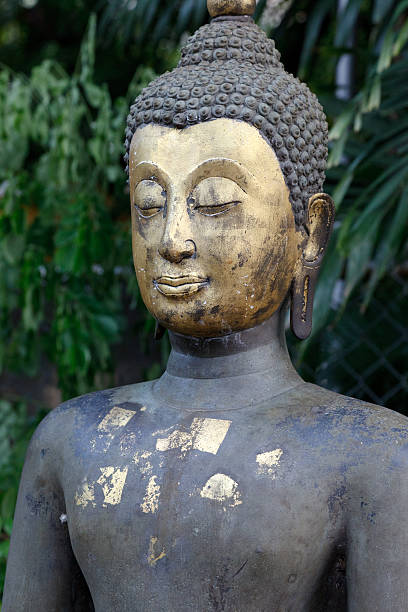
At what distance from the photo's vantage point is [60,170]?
9.12ft

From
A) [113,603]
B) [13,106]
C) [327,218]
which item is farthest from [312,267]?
[13,106]

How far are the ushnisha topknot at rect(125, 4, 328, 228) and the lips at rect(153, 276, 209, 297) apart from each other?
0.26m

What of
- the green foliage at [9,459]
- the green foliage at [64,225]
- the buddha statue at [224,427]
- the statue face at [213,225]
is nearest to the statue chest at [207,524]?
the buddha statue at [224,427]

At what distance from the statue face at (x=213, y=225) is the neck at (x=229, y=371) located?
5 cm

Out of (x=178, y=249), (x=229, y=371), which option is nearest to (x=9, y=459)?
(x=229, y=371)

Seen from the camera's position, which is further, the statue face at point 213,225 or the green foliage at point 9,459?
the green foliage at point 9,459

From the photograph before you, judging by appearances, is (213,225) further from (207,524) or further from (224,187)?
(207,524)

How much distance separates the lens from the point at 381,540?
1.33m

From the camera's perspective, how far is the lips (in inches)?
56.4

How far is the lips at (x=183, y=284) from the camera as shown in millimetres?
1432

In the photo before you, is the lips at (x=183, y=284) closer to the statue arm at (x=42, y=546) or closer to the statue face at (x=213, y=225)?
the statue face at (x=213, y=225)

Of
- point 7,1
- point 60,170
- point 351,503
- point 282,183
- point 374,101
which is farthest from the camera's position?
point 7,1

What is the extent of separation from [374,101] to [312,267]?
853 mm

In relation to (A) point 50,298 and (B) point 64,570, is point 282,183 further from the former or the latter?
(A) point 50,298
